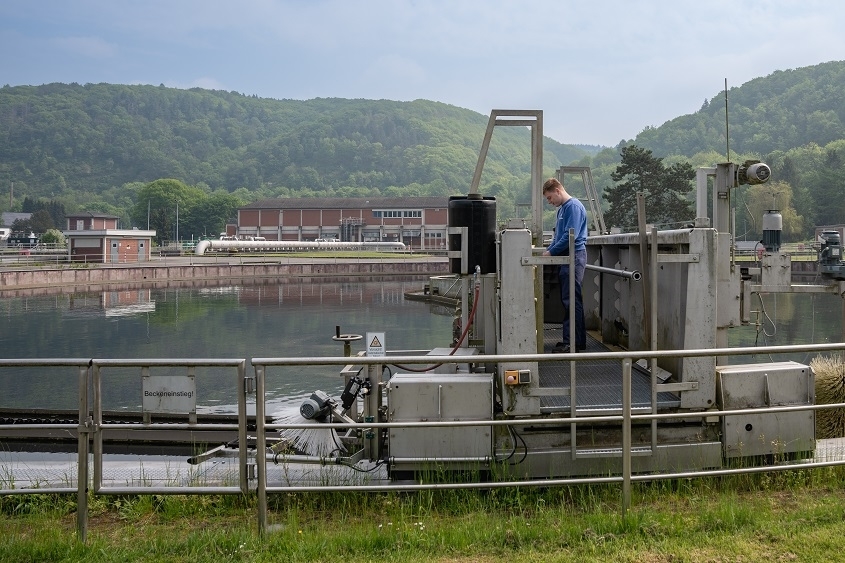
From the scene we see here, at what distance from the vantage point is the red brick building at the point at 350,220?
401ft

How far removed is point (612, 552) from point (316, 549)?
5.82 feet

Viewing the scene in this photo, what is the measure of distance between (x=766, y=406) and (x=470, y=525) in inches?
117

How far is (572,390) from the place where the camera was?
616 cm

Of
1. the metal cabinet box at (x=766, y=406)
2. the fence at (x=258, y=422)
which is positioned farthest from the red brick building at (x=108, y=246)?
the metal cabinet box at (x=766, y=406)

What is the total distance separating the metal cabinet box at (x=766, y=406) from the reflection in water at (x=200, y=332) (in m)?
11.1

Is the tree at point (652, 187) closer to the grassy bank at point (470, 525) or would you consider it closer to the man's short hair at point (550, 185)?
the man's short hair at point (550, 185)

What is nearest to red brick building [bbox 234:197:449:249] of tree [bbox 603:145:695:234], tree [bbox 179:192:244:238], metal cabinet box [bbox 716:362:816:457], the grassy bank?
tree [bbox 179:192:244:238]

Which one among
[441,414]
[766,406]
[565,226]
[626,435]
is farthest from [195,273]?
[626,435]

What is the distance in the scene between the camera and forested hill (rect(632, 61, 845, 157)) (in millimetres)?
146375

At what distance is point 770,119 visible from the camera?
153875 millimetres

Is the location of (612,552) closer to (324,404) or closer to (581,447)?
(581,447)

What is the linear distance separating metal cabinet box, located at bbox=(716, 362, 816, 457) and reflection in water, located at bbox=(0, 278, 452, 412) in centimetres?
1111

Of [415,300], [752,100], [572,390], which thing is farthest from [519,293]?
[752,100]

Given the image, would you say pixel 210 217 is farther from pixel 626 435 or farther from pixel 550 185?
pixel 626 435
